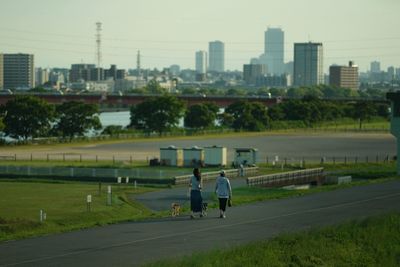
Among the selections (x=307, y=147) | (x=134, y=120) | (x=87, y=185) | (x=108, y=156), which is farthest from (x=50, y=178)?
(x=134, y=120)

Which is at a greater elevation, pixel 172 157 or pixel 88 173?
pixel 172 157

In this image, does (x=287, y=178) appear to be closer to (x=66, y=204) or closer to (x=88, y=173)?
(x=88, y=173)

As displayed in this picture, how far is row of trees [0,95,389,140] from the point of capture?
8112 cm

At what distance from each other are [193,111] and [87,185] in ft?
202

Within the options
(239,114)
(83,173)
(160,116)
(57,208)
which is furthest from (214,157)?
(239,114)

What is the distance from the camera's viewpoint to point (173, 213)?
938 inches

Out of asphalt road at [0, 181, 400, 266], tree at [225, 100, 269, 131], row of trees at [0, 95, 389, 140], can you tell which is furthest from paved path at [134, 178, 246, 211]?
tree at [225, 100, 269, 131]

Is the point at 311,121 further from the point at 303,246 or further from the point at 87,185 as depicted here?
the point at 303,246

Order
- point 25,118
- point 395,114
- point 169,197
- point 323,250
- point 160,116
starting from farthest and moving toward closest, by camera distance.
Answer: point 160,116 < point 25,118 < point 395,114 < point 169,197 < point 323,250

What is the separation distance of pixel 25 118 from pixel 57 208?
51.4 m

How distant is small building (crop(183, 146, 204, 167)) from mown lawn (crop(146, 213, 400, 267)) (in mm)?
33508

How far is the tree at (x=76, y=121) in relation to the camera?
83750 millimetres

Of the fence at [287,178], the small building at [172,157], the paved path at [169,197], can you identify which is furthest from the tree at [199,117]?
the paved path at [169,197]

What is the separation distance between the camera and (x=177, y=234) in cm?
1977
